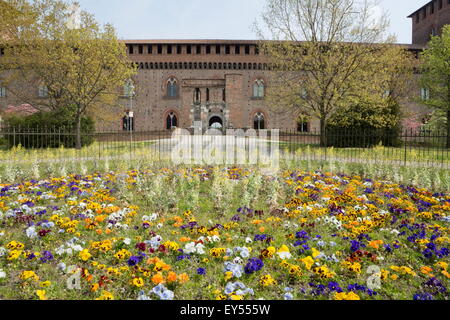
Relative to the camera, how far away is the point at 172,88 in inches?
1564

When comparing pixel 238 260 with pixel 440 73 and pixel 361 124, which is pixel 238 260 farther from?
pixel 440 73

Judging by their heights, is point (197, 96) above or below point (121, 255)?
above

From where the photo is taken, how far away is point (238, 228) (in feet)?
17.8

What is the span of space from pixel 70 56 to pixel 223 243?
1828 centimetres

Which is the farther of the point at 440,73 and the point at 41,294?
the point at 440,73

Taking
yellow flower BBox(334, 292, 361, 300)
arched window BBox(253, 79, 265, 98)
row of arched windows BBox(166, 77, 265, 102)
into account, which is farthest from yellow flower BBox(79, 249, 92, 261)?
arched window BBox(253, 79, 265, 98)

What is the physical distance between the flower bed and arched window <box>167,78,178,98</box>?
3317 cm

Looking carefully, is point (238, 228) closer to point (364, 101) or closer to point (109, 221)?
point (109, 221)

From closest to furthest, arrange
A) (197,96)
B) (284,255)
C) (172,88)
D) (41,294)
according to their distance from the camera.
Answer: (41,294)
(284,255)
(197,96)
(172,88)

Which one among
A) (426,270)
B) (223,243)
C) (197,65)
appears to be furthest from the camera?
(197,65)

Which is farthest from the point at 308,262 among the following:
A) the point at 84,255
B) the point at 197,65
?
the point at 197,65

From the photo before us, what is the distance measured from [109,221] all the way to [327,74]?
15893 mm
